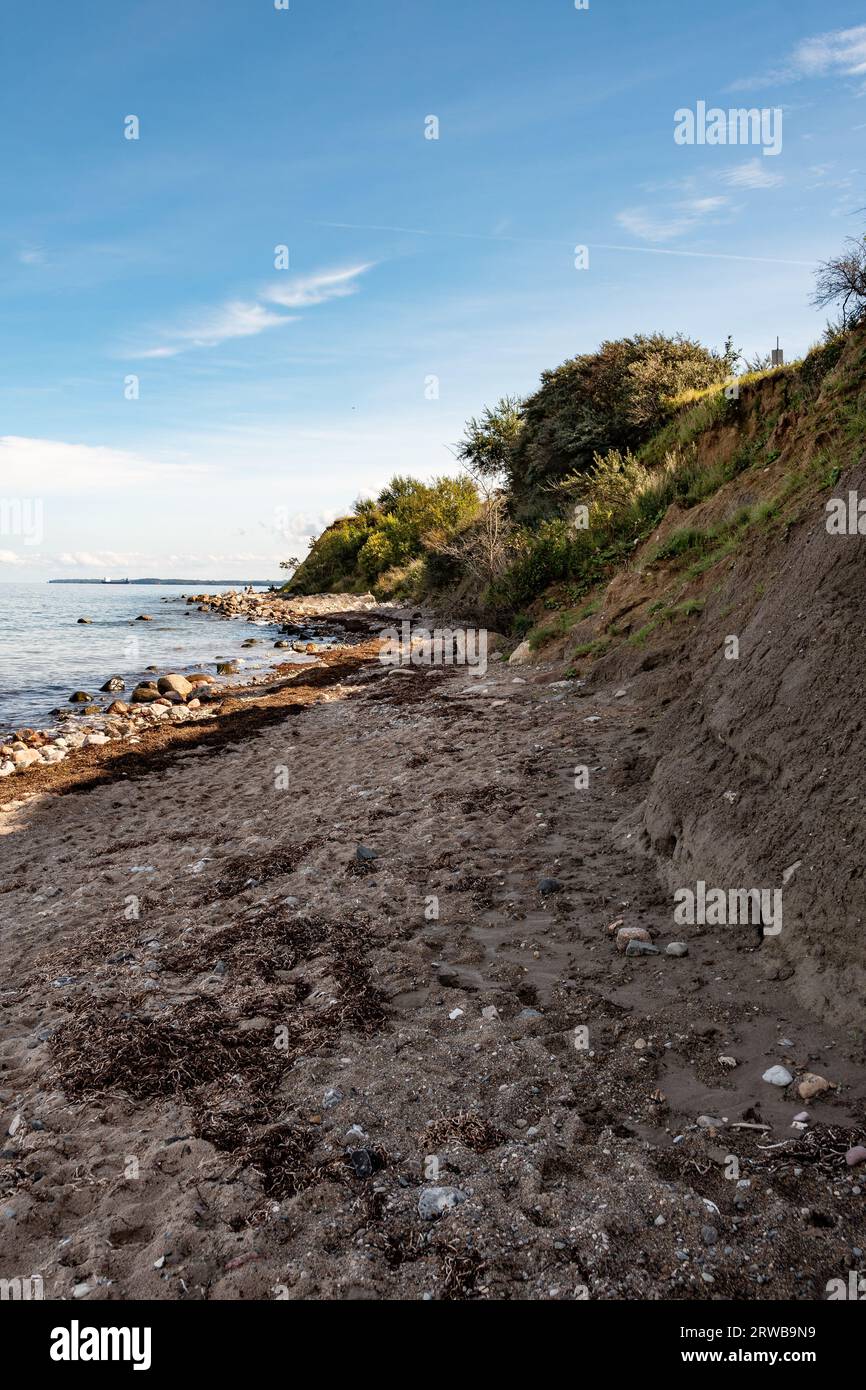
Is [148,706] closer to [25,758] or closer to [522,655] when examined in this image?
[25,758]

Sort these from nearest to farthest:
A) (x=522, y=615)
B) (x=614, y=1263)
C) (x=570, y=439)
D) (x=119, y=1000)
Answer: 1. (x=614, y=1263)
2. (x=119, y=1000)
3. (x=522, y=615)
4. (x=570, y=439)

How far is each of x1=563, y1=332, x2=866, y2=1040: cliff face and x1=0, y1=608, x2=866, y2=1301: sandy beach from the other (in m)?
0.31

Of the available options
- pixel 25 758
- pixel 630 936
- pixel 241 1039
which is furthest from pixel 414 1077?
pixel 25 758

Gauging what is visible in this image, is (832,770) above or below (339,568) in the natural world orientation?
below

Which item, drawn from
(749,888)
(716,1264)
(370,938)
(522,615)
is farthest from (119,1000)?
(522,615)

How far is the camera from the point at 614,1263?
271 cm

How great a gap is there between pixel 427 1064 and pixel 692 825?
8.98ft

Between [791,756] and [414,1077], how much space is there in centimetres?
324

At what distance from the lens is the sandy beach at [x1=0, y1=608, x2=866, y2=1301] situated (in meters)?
2.84

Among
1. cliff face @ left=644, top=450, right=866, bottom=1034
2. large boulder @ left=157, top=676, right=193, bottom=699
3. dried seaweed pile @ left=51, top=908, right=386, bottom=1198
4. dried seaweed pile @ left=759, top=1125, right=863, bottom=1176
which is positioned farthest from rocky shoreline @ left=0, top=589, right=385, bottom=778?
dried seaweed pile @ left=759, top=1125, right=863, bottom=1176

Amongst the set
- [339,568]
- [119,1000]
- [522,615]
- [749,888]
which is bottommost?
[119,1000]

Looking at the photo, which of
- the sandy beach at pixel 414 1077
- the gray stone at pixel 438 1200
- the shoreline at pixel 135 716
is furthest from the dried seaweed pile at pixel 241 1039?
the shoreline at pixel 135 716

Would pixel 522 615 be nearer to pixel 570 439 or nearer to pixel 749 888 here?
pixel 570 439
